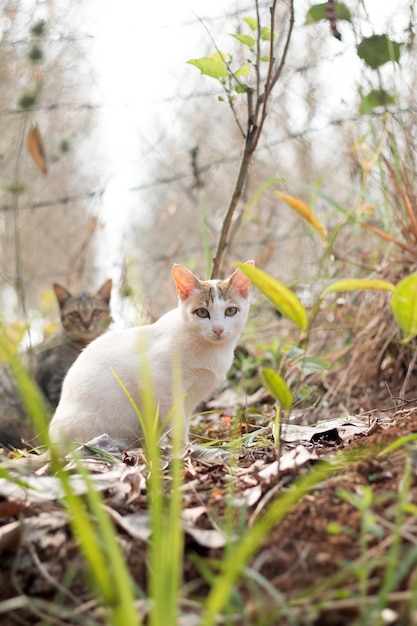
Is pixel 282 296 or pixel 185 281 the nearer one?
pixel 282 296

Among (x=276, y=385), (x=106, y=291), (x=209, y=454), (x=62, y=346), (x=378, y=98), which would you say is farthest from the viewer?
(x=106, y=291)

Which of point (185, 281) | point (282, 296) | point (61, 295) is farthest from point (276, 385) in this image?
point (61, 295)

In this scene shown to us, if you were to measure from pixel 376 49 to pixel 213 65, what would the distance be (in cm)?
84

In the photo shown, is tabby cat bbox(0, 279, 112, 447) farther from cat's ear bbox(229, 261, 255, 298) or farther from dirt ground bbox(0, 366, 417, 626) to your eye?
dirt ground bbox(0, 366, 417, 626)

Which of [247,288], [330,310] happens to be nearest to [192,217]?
[330,310]

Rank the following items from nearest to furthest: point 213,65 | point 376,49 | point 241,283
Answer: point 213,65
point 241,283
point 376,49

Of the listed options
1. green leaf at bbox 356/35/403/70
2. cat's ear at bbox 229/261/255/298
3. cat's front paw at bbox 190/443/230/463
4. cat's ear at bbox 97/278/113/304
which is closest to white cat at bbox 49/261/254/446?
cat's ear at bbox 229/261/255/298

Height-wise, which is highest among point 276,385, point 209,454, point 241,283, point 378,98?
point 378,98

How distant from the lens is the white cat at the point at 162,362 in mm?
2146

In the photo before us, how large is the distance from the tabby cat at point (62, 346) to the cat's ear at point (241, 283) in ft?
4.81

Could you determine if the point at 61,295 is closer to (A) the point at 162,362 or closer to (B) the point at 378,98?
(A) the point at 162,362

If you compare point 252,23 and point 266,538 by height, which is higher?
point 252,23

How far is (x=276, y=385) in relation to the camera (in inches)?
50.7

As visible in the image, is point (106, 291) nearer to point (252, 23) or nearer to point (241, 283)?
point (241, 283)
